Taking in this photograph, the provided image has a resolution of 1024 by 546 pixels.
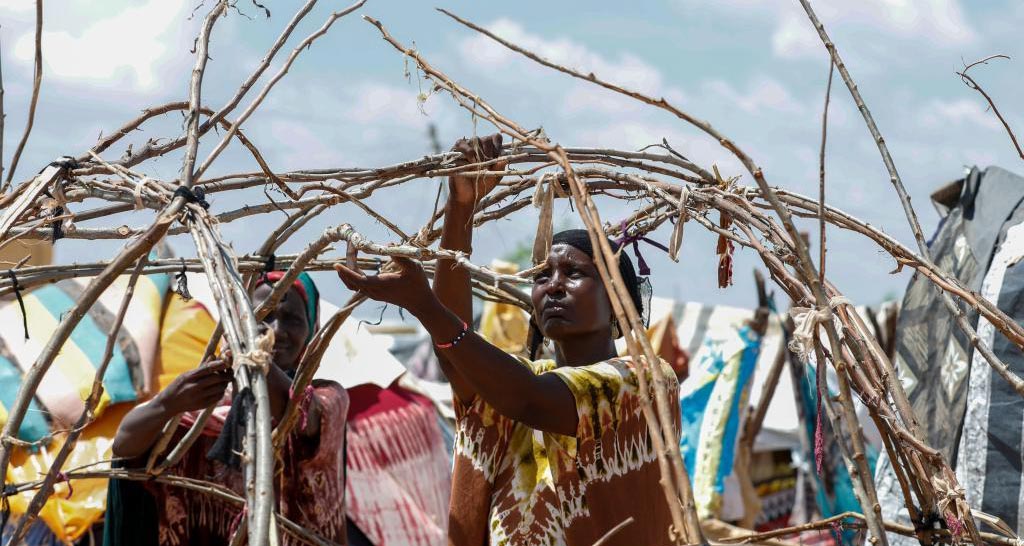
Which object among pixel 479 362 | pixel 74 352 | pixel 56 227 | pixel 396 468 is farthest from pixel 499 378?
pixel 74 352

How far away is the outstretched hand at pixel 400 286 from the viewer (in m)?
2.09

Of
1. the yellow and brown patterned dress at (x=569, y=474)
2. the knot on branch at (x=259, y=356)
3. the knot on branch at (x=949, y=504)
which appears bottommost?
the knot on branch at (x=949, y=504)

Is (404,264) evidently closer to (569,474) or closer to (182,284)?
(569,474)

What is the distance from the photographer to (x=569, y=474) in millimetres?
2490

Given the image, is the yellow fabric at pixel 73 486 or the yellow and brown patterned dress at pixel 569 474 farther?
the yellow fabric at pixel 73 486

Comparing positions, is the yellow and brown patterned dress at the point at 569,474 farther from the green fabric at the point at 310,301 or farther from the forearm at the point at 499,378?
the green fabric at the point at 310,301

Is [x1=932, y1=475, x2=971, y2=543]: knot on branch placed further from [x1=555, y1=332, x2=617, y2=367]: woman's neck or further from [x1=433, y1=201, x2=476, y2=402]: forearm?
[x1=433, y1=201, x2=476, y2=402]: forearm

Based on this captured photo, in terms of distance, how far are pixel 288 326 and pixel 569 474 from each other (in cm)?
125

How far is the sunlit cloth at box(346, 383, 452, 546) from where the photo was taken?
5172 mm

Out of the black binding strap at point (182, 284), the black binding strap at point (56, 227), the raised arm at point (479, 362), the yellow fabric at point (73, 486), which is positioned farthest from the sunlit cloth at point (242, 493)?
the yellow fabric at point (73, 486)

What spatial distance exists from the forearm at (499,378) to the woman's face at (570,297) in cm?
28

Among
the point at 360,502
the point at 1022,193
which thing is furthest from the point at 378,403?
the point at 1022,193

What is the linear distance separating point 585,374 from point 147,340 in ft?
11.0

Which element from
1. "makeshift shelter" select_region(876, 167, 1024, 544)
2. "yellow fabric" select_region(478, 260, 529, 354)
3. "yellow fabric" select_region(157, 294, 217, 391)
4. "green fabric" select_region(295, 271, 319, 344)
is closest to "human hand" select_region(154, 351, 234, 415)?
"green fabric" select_region(295, 271, 319, 344)
